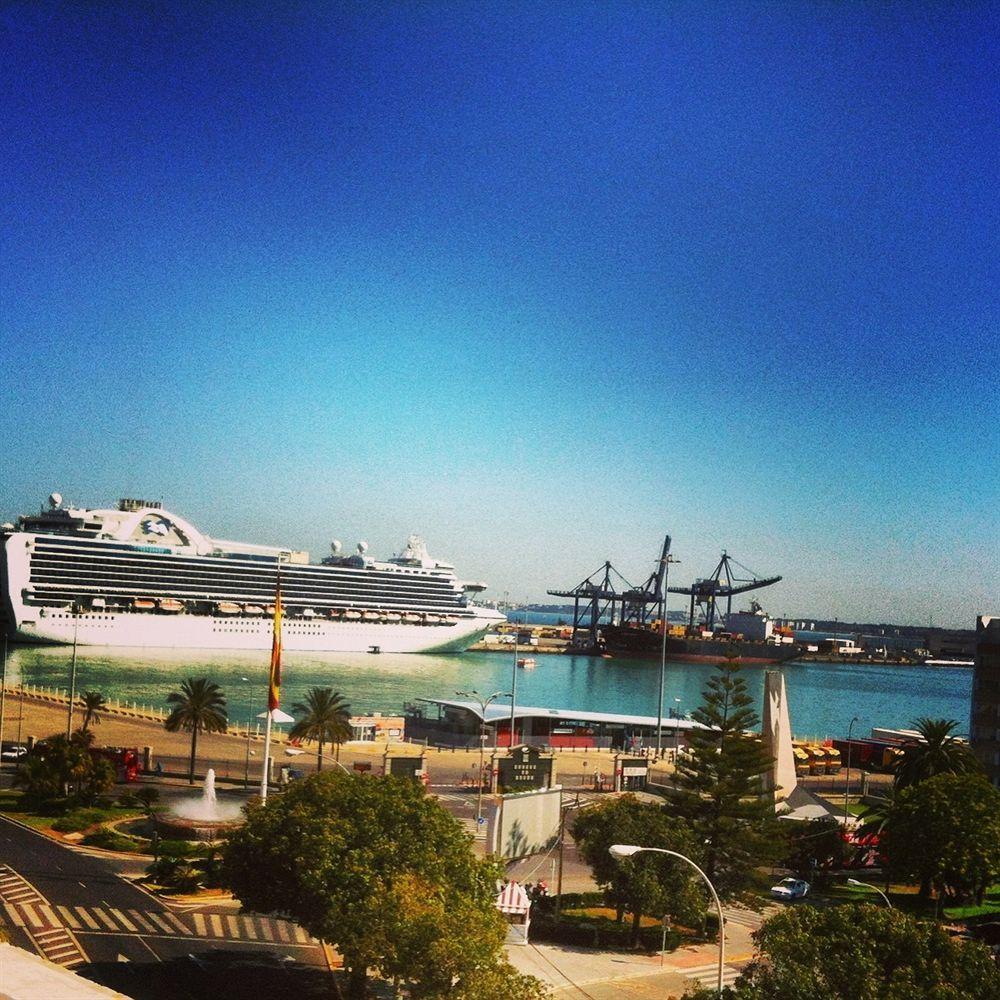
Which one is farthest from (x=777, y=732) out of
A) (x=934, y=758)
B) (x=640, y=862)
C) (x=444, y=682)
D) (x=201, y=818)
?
(x=444, y=682)

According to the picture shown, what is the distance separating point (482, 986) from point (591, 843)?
→ 851 centimetres

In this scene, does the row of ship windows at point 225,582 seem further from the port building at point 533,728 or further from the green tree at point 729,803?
the green tree at point 729,803

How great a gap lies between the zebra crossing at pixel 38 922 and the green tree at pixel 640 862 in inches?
319

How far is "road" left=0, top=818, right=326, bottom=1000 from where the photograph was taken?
15633 millimetres

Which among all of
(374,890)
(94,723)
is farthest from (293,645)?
(374,890)

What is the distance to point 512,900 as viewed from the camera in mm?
18141

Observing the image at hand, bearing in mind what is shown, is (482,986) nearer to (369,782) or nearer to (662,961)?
(369,782)

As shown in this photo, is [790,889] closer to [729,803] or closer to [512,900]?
[729,803]

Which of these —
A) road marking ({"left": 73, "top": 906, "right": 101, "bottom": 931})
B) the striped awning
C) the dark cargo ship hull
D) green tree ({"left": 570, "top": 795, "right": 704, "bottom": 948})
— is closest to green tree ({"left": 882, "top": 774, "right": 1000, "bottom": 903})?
green tree ({"left": 570, "top": 795, "right": 704, "bottom": 948})

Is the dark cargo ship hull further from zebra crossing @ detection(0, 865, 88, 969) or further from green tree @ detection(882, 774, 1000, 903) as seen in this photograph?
zebra crossing @ detection(0, 865, 88, 969)

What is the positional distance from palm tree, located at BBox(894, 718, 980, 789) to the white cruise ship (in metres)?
63.4

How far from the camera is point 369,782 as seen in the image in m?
16.4

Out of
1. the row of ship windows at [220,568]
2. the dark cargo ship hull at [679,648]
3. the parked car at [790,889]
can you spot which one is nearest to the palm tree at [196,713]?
the parked car at [790,889]

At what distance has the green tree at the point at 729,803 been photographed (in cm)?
2127
